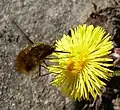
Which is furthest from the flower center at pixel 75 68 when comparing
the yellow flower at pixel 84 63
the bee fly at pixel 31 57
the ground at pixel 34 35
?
the ground at pixel 34 35

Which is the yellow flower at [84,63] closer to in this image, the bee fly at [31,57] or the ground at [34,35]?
the bee fly at [31,57]

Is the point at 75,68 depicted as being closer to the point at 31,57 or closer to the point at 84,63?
the point at 84,63

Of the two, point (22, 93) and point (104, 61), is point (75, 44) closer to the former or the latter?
point (104, 61)

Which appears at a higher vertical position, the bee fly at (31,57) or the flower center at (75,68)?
the bee fly at (31,57)

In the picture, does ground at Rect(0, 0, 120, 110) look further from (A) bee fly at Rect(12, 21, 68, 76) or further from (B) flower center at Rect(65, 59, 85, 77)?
(A) bee fly at Rect(12, 21, 68, 76)

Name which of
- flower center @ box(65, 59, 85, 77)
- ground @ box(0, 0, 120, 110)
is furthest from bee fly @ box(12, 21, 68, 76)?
ground @ box(0, 0, 120, 110)

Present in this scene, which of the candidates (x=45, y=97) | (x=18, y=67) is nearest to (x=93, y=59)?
(x=18, y=67)
